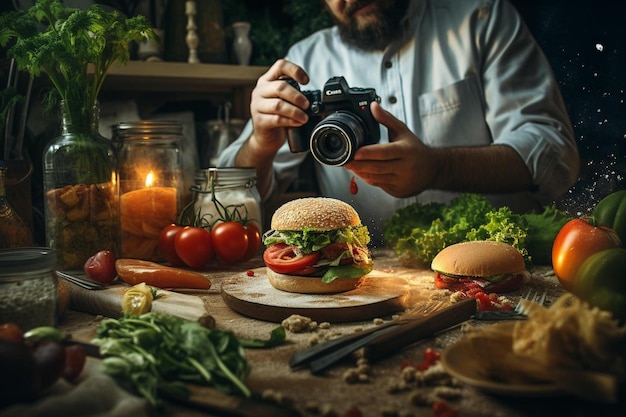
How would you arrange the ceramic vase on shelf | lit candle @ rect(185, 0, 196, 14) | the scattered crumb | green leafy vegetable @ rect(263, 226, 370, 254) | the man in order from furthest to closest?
1. the ceramic vase on shelf
2. lit candle @ rect(185, 0, 196, 14)
3. the man
4. green leafy vegetable @ rect(263, 226, 370, 254)
5. the scattered crumb

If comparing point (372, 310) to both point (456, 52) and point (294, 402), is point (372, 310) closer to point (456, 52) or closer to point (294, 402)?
point (294, 402)

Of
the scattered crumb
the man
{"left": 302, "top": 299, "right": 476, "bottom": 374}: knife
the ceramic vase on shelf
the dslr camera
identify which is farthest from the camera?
the ceramic vase on shelf

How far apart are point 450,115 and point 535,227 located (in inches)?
35.7

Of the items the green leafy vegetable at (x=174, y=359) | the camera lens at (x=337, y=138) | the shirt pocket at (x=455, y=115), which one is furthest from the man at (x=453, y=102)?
the green leafy vegetable at (x=174, y=359)

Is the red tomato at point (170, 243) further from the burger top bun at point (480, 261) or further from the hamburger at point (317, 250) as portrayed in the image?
the burger top bun at point (480, 261)

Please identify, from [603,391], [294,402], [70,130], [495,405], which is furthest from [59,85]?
[603,391]

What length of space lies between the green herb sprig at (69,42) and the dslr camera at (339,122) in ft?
1.84

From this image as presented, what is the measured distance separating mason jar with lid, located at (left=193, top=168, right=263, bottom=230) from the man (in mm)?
284

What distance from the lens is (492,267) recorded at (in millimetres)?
1562

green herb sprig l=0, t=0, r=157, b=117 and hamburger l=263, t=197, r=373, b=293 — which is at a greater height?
green herb sprig l=0, t=0, r=157, b=117

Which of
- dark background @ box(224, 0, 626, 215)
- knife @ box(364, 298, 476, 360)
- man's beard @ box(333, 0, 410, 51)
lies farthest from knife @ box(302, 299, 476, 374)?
man's beard @ box(333, 0, 410, 51)

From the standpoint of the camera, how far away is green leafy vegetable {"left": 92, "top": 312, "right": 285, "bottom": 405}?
3.16 feet

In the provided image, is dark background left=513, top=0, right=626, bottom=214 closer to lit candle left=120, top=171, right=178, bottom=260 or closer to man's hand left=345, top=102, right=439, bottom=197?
man's hand left=345, top=102, right=439, bottom=197

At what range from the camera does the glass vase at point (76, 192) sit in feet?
5.61
